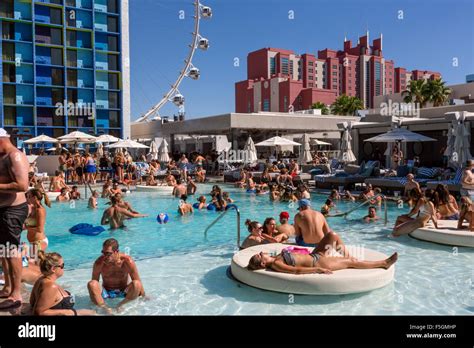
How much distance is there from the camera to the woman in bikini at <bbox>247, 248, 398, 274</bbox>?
596 centimetres

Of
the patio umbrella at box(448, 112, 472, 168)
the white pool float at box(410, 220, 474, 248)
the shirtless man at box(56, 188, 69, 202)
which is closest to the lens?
the white pool float at box(410, 220, 474, 248)

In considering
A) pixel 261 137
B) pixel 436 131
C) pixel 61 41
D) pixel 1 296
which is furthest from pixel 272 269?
pixel 61 41

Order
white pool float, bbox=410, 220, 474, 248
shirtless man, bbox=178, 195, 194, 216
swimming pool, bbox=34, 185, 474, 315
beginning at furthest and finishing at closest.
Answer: shirtless man, bbox=178, 195, 194, 216
white pool float, bbox=410, 220, 474, 248
swimming pool, bbox=34, 185, 474, 315

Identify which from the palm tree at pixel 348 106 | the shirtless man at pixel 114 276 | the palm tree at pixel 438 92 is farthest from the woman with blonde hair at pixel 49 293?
the palm tree at pixel 348 106

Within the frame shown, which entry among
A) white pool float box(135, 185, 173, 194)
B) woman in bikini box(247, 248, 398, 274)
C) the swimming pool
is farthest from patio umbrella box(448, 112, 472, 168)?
white pool float box(135, 185, 173, 194)

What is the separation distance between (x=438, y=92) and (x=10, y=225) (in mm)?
46279

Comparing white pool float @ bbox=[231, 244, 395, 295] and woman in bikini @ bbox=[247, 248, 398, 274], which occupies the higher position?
woman in bikini @ bbox=[247, 248, 398, 274]

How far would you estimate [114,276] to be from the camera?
566 centimetres

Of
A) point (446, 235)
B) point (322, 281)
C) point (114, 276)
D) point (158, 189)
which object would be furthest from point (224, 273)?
point (158, 189)

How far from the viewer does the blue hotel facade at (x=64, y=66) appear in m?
36.8

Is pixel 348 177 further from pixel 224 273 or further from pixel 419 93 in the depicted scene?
pixel 419 93

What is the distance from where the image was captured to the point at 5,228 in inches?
181

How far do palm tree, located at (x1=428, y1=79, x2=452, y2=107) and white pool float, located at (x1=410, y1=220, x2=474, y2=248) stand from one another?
3934 centimetres

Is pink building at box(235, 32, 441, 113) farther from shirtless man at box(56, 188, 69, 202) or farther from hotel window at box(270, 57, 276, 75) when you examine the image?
shirtless man at box(56, 188, 69, 202)
